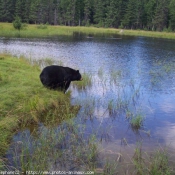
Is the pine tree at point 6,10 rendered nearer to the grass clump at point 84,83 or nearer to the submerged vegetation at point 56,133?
the grass clump at point 84,83

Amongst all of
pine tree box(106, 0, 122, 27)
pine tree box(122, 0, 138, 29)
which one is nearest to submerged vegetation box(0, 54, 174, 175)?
pine tree box(122, 0, 138, 29)

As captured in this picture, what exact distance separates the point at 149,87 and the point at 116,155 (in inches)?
283

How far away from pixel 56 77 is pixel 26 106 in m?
2.07

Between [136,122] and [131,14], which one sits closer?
[136,122]

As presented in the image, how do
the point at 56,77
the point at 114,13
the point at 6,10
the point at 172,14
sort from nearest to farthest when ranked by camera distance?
the point at 56,77
the point at 6,10
the point at 172,14
the point at 114,13

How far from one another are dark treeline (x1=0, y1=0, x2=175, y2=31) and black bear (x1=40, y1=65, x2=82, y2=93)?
6072 cm

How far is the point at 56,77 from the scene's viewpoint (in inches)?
354

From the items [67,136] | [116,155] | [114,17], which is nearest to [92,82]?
[67,136]

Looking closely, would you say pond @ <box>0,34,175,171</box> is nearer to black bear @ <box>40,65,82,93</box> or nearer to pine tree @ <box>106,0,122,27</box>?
black bear @ <box>40,65,82,93</box>

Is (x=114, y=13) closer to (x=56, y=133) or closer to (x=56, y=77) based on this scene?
(x=56, y=77)

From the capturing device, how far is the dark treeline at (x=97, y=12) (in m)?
66.8

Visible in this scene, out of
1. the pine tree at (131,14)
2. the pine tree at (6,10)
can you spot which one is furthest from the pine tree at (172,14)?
the pine tree at (6,10)

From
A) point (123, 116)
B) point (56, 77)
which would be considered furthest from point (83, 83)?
point (123, 116)

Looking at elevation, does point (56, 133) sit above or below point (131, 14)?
below
